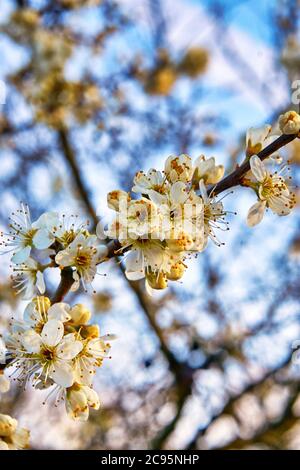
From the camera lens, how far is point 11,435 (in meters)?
1.51

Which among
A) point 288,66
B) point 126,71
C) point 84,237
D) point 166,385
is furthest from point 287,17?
point 84,237

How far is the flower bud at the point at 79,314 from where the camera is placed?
1424 millimetres

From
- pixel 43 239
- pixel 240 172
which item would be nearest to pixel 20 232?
pixel 43 239

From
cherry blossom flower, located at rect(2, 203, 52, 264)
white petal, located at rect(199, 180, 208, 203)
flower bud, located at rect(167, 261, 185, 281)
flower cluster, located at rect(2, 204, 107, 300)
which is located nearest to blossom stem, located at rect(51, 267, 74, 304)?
flower cluster, located at rect(2, 204, 107, 300)

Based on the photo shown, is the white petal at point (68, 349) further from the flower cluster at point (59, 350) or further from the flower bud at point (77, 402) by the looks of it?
the flower bud at point (77, 402)

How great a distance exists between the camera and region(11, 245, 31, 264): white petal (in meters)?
1.49

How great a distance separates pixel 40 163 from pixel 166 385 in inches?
78.9

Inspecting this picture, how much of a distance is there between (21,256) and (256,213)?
636 mm

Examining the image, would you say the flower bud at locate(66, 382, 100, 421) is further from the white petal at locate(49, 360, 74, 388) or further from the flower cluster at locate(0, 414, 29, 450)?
the flower cluster at locate(0, 414, 29, 450)

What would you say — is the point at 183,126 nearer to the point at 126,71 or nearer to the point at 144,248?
the point at 126,71

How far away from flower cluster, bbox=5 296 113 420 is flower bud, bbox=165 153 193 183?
41 centimetres

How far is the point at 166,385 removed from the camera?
4.20 m

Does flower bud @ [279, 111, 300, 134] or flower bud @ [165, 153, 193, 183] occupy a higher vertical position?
flower bud @ [165, 153, 193, 183]

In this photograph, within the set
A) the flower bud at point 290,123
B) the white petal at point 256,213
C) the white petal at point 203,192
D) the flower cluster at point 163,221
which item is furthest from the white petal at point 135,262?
the flower bud at point 290,123
